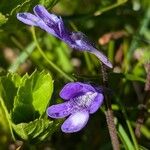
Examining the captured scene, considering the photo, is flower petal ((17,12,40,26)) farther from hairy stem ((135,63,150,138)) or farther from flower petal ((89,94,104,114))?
hairy stem ((135,63,150,138))

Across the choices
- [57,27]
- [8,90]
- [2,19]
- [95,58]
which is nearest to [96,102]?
[57,27]

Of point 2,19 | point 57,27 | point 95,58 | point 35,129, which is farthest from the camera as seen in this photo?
point 95,58

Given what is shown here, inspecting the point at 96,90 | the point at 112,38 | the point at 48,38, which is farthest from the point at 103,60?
the point at 48,38

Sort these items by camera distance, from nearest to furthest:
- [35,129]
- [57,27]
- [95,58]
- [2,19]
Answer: [57,27] < [35,129] < [2,19] < [95,58]

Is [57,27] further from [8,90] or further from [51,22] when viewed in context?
[8,90]

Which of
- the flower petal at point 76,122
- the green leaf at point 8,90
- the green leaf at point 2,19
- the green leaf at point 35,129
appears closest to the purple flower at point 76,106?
the flower petal at point 76,122

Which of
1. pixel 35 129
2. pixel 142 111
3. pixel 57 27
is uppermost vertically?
pixel 57 27
